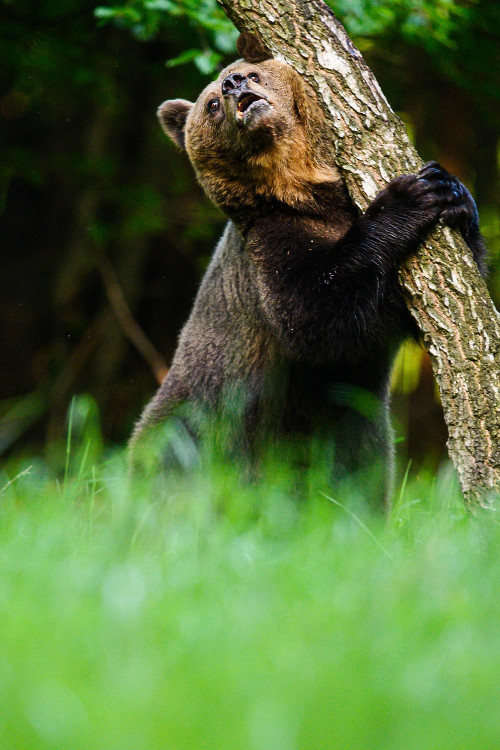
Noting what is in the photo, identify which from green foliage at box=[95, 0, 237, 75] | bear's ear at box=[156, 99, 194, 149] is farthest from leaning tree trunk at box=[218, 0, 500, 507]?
green foliage at box=[95, 0, 237, 75]

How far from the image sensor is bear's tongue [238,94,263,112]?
500 cm

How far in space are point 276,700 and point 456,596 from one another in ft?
2.83

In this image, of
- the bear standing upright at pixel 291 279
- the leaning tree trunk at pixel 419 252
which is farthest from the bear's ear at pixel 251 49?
the leaning tree trunk at pixel 419 252

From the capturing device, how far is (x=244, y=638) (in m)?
2.21

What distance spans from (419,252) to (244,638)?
8.78 ft

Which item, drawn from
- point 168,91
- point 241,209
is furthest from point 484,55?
point 241,209

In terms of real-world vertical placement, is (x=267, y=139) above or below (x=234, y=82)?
below

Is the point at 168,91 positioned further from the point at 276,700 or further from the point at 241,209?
the point at 276,700

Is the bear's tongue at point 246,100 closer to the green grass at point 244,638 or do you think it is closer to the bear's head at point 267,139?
the bear's head at point 267,139

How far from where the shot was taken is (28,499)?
4.77 metres

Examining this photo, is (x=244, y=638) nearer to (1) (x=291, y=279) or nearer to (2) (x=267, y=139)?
(1) (x=291, y=279)

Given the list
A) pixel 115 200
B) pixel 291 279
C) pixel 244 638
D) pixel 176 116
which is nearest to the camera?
pixel 244 638

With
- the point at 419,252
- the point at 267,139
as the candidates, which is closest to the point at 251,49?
the point at 267,139

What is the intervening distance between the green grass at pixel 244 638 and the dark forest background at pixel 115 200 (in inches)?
250
